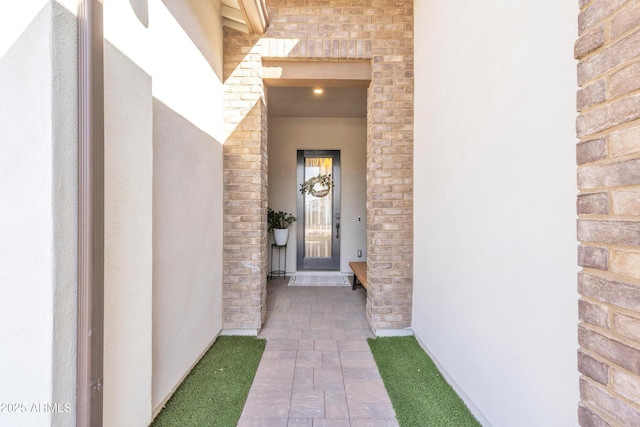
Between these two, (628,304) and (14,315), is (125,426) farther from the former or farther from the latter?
(628,304)

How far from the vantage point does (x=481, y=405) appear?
62.4 inches

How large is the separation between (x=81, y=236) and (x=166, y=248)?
758 mm

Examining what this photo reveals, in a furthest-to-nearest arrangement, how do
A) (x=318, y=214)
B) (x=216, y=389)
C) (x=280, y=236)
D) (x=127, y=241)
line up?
(x=318, y=214) → (x=280, y=236) → (x=216, y=389) → (x=127, y=241)

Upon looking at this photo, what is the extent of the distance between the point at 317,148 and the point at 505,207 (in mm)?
4136

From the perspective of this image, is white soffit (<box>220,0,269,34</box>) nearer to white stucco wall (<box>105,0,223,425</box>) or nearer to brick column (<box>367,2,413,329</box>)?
white stucco wall (<box>105,0,223,425</box>)

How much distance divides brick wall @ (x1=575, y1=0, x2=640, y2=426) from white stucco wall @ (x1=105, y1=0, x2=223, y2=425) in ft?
5.59

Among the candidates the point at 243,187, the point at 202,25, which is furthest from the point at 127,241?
the point at 202,25

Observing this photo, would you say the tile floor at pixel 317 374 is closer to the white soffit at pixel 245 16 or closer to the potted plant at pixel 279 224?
the potted plant at pixel 279 224

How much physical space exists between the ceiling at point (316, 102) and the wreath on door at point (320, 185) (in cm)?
111

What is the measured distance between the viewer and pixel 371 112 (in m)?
2.81

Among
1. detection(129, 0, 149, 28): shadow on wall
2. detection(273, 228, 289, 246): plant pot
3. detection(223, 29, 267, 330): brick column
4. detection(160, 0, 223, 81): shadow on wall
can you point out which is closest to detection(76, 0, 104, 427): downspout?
detection(129, 0, 149, 28): shadow on wall

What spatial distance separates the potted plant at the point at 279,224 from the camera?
4996 mm

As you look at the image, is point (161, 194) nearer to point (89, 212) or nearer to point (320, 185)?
point (89, 212)

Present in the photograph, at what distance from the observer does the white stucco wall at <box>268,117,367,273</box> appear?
5.21m
